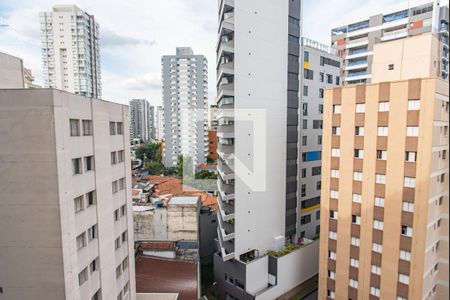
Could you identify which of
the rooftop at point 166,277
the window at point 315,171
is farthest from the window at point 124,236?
the window at point 315,171

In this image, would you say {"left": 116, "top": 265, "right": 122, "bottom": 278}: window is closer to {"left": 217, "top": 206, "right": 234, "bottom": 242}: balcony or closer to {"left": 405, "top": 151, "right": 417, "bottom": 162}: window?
{"left": 217, "top": 206, "right": 234, "bottom": 242}: balcony

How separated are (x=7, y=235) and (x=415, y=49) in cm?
2049

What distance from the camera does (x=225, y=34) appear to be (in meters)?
18.2

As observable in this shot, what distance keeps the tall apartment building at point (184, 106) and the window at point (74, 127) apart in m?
48.7

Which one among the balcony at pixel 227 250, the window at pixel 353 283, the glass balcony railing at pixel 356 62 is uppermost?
the glass balcony railing at pixel 356 62

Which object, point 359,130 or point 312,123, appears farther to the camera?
point 312,123

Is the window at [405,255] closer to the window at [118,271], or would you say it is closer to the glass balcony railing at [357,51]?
the window at [118,271]

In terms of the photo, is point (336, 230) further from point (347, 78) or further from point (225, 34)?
point (347, 78)

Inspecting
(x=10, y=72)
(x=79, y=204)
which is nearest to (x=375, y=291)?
(x=79, y=204)

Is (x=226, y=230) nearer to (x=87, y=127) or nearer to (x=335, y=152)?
(x=335, y=152)

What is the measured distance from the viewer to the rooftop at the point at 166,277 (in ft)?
58.4

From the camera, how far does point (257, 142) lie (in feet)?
64.0

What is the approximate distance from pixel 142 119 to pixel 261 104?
8952cm

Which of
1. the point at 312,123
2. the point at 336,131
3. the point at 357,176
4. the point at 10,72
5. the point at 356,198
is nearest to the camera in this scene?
the point at 10,72
